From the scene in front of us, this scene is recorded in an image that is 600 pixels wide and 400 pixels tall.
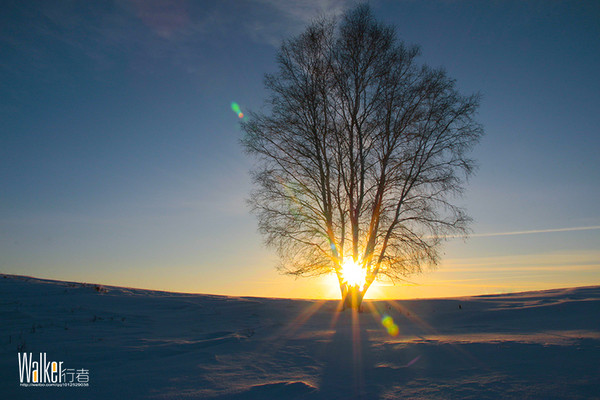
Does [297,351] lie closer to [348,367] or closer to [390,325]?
[348,367]

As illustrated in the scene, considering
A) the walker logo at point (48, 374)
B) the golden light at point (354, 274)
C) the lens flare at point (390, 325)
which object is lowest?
the lens flare at point (390, 325)

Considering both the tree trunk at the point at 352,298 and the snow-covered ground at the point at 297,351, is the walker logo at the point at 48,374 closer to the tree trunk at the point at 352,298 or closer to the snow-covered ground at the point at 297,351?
the snow-covered ground at the point at 297,351

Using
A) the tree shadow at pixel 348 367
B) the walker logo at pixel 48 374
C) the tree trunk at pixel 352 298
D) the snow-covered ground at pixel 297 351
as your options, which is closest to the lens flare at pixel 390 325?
the snow-covered ground at pixel 297 351

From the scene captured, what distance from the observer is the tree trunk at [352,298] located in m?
10.7

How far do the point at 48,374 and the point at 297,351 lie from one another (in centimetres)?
303

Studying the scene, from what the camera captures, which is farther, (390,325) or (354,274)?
(354,274)

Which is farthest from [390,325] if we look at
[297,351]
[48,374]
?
[48,374]

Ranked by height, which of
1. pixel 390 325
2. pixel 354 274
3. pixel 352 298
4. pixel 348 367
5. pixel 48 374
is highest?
pixel 354 274

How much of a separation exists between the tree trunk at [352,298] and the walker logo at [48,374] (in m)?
7.71

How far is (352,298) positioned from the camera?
10711 mm

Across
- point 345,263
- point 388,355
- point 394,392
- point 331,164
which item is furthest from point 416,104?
point 394,392

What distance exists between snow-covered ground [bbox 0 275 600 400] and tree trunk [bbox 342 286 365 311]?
1.40 meters

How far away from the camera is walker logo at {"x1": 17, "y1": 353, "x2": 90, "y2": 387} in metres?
3.83

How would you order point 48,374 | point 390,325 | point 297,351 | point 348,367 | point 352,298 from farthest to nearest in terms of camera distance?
point 352,298, point 390,325, point 297,351, point 348,367, point 48,374
